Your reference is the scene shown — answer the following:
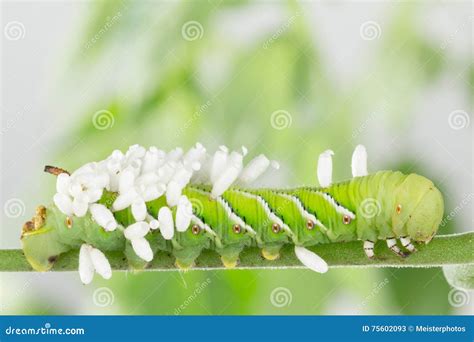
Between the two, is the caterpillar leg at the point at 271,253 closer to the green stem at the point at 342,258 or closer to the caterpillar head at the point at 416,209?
the green stem at the point at 342,258

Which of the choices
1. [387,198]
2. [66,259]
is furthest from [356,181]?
[66,259]

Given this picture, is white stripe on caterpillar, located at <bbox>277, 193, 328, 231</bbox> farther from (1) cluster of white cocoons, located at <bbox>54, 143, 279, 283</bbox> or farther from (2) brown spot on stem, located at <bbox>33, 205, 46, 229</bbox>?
(2) brown spot on stem, located at <bbox>33, 205, 46, 229</bbox>

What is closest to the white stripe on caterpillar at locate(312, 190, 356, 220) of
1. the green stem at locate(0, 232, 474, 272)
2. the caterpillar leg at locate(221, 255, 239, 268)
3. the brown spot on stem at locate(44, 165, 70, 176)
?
the green stem at locate(0, 232, 474, 272)

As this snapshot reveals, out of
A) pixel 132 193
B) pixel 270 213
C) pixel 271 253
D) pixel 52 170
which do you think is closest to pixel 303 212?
pixel 270 213

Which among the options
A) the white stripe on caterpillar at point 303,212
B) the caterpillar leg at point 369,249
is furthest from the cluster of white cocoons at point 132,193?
the caterpillar leg at point 369,249

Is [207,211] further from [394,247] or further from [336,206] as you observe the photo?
[394,247]
